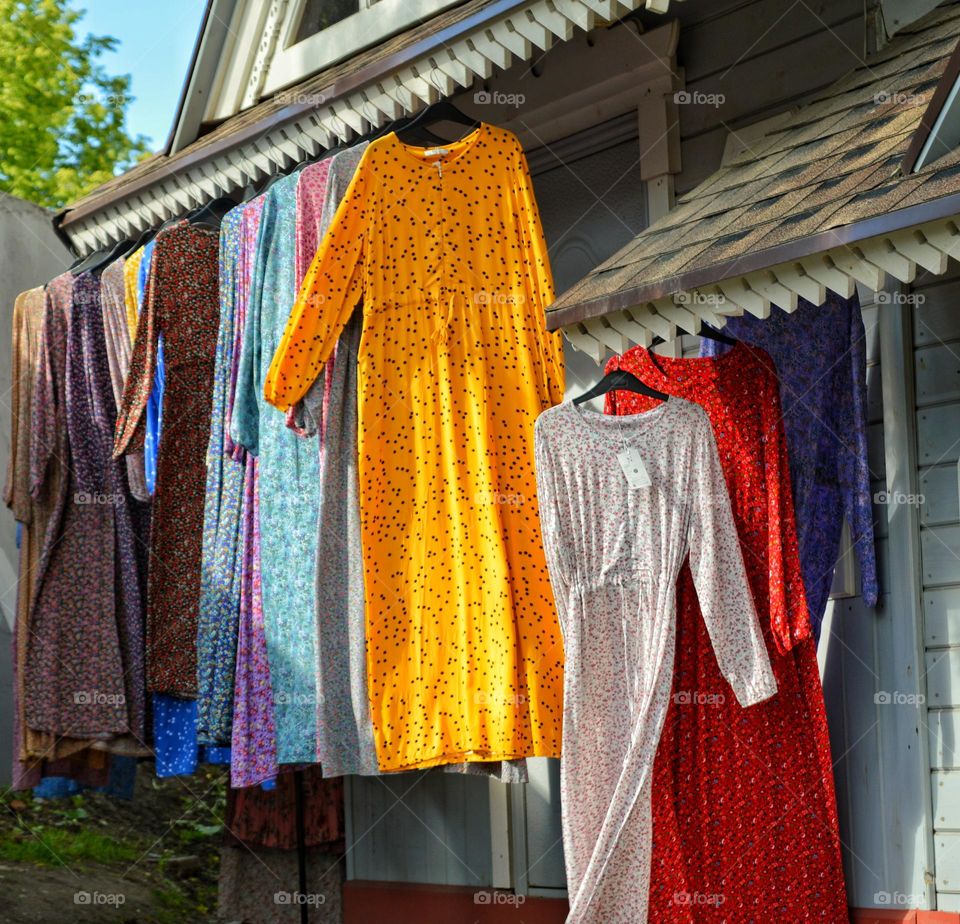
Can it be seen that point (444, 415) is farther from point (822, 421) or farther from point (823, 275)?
point (823, 275)

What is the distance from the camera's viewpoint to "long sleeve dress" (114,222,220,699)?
558cm

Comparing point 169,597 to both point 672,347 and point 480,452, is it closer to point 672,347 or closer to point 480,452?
point 480,452

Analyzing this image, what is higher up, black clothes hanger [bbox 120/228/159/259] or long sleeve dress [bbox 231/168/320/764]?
black clothes hanger [bbox 120/228/159/259]

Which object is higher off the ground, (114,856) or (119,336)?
(119,336)

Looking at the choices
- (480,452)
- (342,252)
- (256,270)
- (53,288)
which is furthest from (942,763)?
(53,288)

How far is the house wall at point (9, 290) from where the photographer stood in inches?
307

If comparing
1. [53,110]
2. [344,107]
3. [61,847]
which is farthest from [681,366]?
[53,110]

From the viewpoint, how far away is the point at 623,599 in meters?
4.46

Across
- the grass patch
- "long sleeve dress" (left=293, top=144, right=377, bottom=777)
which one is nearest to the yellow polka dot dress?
"long sleeve dress" (left=293, top=144, right=377, bottom=777)

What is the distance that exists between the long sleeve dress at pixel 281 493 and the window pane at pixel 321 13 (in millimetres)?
1687

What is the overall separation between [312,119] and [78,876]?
156 inches

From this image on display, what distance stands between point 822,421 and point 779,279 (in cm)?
85

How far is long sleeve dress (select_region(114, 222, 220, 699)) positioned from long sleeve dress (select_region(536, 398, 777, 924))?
1.66 meters

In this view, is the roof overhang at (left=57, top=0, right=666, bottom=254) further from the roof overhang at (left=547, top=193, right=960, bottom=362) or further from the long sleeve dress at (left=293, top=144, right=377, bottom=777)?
the roof overhang at (left=547, top=193, right=960, bottom=362)
